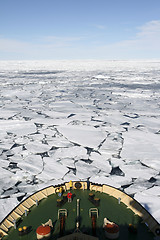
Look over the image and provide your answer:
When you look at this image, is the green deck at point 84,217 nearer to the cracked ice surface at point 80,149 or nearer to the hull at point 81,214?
the hull at point 81,214

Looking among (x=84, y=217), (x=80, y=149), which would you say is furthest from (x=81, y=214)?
(x=80, y=149)

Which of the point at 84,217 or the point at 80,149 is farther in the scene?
the point at 80,149

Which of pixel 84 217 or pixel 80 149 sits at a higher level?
pixel 84 217

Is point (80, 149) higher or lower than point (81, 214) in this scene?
lower

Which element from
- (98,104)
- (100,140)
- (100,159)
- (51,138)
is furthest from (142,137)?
(98,104)

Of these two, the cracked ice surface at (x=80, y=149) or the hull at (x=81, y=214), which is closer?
the hull at (x=81, y=214)

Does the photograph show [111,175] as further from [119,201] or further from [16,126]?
[16,126]

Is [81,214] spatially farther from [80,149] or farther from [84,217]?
[80,149]

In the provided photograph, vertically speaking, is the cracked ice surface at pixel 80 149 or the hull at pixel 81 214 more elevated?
the hull at pixel 81 214

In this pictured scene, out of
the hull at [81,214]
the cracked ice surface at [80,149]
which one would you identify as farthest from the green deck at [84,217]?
the cracked ice surface at [80,149]

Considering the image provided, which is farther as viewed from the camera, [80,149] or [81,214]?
[80,149]
